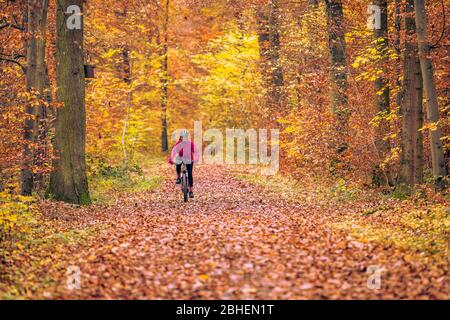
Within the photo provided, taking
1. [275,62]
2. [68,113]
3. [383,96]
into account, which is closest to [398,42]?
[383,96]

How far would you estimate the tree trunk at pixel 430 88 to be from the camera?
12.9 metres

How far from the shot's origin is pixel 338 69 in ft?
60.8

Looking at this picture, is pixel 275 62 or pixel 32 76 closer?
pixel 32 76

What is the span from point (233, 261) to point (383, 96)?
9.72 metres

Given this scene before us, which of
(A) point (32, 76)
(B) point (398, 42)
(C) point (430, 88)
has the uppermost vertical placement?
(B) point (398, 42)

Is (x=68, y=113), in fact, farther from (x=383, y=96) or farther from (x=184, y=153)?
(x=383, y=96)

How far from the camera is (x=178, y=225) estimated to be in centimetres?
1259

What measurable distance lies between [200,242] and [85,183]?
6.89 meters

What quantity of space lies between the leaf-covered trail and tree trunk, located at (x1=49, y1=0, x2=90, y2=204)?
168 centimetres

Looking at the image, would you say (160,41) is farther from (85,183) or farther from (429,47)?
(429,47)

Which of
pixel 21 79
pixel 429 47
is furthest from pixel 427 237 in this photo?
pixel 21 79

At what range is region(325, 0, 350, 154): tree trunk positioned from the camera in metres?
18.7

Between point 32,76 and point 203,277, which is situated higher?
point 32,76

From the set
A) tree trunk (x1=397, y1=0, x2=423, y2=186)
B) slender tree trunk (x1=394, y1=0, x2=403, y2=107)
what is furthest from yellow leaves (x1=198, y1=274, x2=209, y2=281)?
slender tree trunk (x1=394, y1=0, x2=403, y2=107)
